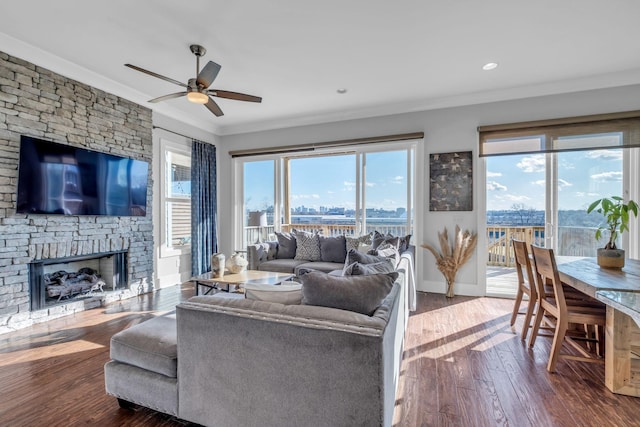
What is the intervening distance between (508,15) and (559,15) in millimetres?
427

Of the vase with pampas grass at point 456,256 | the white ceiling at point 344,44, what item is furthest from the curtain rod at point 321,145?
the vase with pampas grass at point 456,256

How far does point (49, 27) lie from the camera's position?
2.64 metres

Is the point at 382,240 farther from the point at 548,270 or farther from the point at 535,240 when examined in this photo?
the point at 535,240

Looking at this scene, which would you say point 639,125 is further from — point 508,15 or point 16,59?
point 16,59

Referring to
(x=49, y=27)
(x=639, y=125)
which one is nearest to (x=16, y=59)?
(x=49, y=27)

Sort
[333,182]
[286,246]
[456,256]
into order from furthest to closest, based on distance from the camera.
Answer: [333,182] < [286,246] < [456,256]

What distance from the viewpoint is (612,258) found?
241 centimetres

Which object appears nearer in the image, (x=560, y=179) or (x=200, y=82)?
(x=200, y=82)

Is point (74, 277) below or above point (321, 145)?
below

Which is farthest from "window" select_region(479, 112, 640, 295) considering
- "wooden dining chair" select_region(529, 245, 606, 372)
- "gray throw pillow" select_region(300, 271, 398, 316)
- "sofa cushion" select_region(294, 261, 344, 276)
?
"gray throw pillow" select_region(300, 271, 398, 316)

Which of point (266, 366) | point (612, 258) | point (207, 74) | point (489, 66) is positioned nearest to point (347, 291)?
point (266, 366)

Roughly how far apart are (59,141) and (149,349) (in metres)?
3.03

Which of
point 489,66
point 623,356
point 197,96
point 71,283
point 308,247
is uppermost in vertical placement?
point 489,66

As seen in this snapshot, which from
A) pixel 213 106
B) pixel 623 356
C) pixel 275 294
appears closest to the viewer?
pixel 275 294
